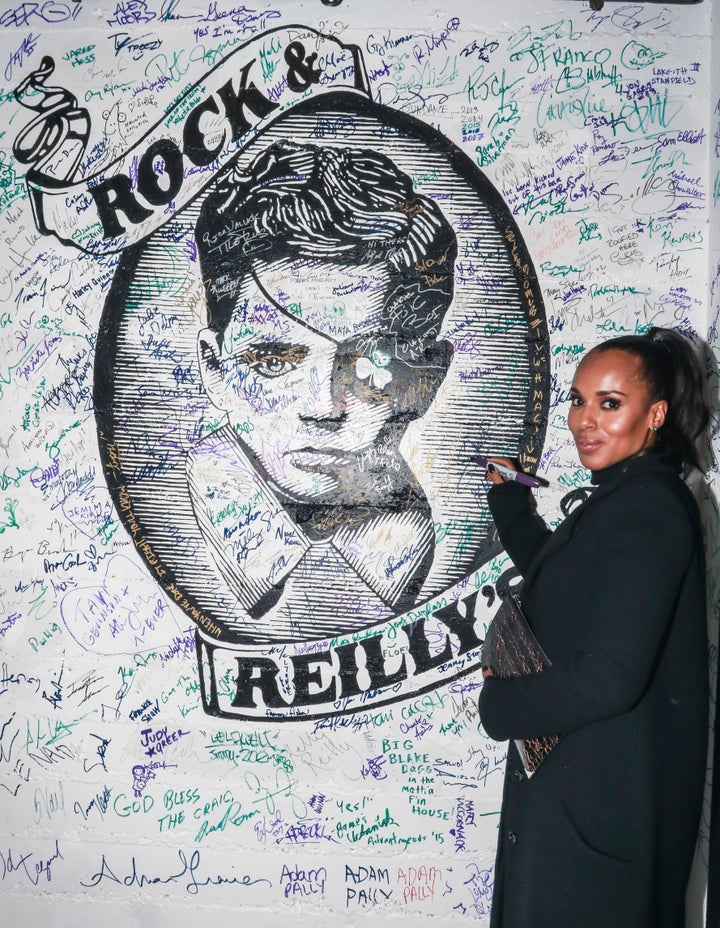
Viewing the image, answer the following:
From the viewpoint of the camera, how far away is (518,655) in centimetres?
133

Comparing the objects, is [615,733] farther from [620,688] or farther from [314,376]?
[314,376]

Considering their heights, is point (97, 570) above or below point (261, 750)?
above

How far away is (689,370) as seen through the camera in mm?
1386

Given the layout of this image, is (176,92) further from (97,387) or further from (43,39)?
(97,387)

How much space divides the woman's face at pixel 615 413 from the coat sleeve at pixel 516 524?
0.40 meters

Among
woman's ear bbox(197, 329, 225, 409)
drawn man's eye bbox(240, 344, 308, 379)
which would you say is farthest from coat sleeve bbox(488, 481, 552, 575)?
woman's ear bbox(197, 329, 225, 409)

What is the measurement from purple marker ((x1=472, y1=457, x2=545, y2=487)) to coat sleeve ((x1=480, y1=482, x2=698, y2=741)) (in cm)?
49

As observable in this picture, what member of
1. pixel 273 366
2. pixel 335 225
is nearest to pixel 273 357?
pixel 273 366

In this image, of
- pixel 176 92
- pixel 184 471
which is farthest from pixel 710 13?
pixel 184 471

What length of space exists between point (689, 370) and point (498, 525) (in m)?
0.57

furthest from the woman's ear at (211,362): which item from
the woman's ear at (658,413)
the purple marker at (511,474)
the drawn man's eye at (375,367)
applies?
the woman's ear at (658,413)

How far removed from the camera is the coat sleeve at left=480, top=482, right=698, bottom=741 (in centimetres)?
114
